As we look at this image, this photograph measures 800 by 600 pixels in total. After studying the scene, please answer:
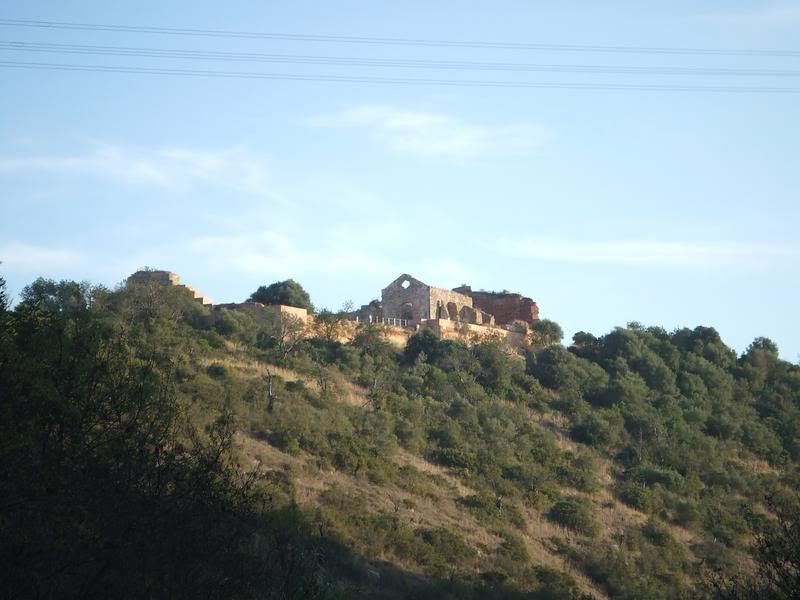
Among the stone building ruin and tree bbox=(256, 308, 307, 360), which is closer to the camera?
tree bbox=(256, 308, 307, 360)

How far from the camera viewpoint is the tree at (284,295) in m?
50.5

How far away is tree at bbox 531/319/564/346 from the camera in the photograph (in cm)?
5494

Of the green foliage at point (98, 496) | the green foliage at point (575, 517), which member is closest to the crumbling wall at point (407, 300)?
the green foliage at point (575, 517)

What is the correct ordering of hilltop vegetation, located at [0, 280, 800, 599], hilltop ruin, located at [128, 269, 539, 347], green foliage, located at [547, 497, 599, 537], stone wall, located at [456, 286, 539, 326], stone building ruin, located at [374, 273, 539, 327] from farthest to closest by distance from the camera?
stone wall, located at [456, 286, 539, 326] < stone building ruin, located at [374, 273, 539, 327] < hilltop ruin, located at [128, 269, 539, 347] < green foliage, located at [547, 497, 599, 537] < hilltop vegetation, located at [0, 280, 800, 599]

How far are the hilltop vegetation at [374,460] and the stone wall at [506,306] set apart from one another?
3553 mm

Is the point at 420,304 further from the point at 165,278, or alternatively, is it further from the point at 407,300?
the point at 165,278

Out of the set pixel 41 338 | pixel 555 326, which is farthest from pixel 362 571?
pixel 555 326

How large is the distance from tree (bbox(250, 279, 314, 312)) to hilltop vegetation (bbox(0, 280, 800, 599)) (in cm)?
423

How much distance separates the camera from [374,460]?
110 feet

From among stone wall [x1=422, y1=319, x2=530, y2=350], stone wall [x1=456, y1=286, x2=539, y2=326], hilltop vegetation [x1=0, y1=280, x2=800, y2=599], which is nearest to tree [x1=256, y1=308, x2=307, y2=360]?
hilltop vegetation [x1=0, y1=280, x2=800, y2=599]

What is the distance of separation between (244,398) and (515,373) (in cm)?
1754

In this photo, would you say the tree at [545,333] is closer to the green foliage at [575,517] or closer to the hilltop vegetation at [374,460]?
the hilltop vegetation at [374,460]

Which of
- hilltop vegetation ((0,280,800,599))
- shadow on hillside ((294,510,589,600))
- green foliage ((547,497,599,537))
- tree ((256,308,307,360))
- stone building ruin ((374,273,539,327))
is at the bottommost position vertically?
shadow on hillside ((294,510,589,600))

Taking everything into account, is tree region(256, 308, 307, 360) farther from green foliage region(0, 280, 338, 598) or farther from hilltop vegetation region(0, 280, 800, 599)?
green foliage region(0, 280, 338, 598)
